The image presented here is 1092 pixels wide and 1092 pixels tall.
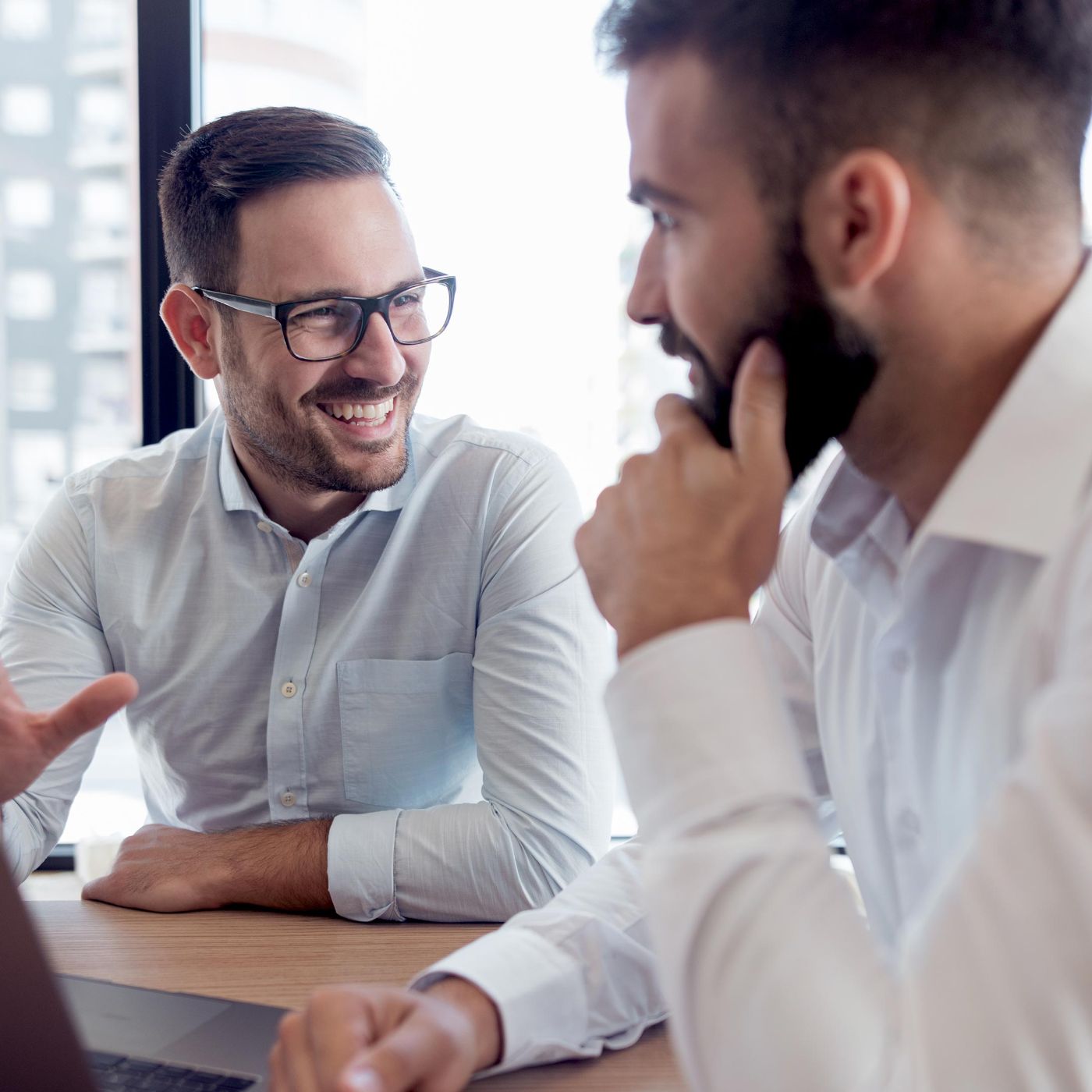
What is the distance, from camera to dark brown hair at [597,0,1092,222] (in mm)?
857

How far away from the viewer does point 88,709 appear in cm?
115

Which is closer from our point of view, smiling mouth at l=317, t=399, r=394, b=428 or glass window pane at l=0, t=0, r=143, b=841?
smiling mouth at l=317, t=399, r=394, b=428

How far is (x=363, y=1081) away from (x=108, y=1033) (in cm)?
27

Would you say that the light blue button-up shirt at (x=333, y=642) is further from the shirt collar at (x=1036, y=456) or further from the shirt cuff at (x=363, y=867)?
the shirt collar at (x=1036, y=456)

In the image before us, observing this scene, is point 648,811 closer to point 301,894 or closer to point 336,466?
point 301,894

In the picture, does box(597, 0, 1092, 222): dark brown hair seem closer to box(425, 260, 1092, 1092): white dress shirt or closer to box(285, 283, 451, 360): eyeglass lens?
box(425, 260, 1092, 1092): white dress shirt

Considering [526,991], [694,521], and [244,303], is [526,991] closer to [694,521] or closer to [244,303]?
[694,521]

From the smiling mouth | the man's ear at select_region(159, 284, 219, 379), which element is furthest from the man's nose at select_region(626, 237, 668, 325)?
the man's ear at select_region(159, 284, 219, 379)

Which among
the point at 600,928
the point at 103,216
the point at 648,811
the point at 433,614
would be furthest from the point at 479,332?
the point at 648,811

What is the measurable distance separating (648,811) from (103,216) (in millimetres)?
2320

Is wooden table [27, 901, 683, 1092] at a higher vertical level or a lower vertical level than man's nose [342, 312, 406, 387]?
lower

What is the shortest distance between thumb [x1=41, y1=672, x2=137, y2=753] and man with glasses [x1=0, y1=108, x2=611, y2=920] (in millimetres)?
436

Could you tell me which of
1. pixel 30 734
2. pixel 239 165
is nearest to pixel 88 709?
→ pixel 30 734

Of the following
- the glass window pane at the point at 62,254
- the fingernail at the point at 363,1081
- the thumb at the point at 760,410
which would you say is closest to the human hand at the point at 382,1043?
the fingernail at the point at 363,1081
